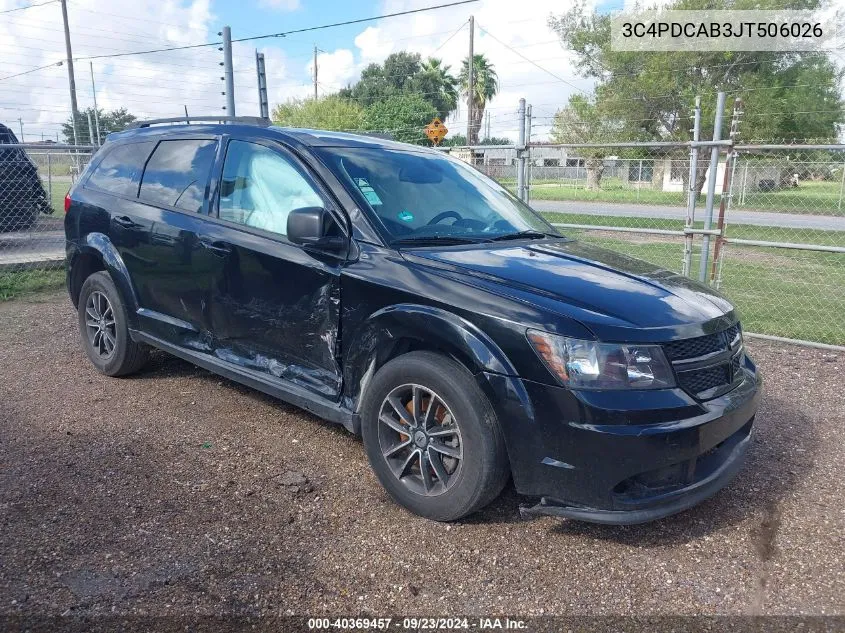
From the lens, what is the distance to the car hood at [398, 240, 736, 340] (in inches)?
118

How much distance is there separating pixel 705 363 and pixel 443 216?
1.64 meters

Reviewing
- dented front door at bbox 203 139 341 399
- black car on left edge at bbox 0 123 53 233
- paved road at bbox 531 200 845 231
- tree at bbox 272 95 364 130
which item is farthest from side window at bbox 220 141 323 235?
tree at bbox 272 95 364 130

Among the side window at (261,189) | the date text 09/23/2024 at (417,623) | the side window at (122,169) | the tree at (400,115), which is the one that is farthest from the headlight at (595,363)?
the tree at (400,115)

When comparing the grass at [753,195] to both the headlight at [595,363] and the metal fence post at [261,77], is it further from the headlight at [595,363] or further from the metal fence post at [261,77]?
the headlight at [595,363]

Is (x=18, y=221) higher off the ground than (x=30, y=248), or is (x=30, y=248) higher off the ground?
(x=18, y=221)

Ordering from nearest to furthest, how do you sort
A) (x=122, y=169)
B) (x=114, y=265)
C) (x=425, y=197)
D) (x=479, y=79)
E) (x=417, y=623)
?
(x=417, y=623) → (x=425, y=197) → (x=114, y=265) → (x=122, y=169) → (x=479, y=79)

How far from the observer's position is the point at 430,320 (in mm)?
3197

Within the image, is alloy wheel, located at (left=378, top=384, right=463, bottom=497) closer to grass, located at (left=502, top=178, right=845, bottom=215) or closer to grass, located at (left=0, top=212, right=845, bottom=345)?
grass, located at (left=0, top=212, right=845, bottom=345)

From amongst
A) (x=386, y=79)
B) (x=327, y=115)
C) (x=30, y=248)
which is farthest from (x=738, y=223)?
(x=386, y=79)

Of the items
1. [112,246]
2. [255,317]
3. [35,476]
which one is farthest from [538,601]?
[112,246]

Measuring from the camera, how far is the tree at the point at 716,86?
25.8 m

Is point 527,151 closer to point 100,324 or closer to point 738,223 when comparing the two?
point 100,324

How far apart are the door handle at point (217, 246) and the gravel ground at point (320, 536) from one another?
113 cm

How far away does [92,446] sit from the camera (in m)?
4.19
